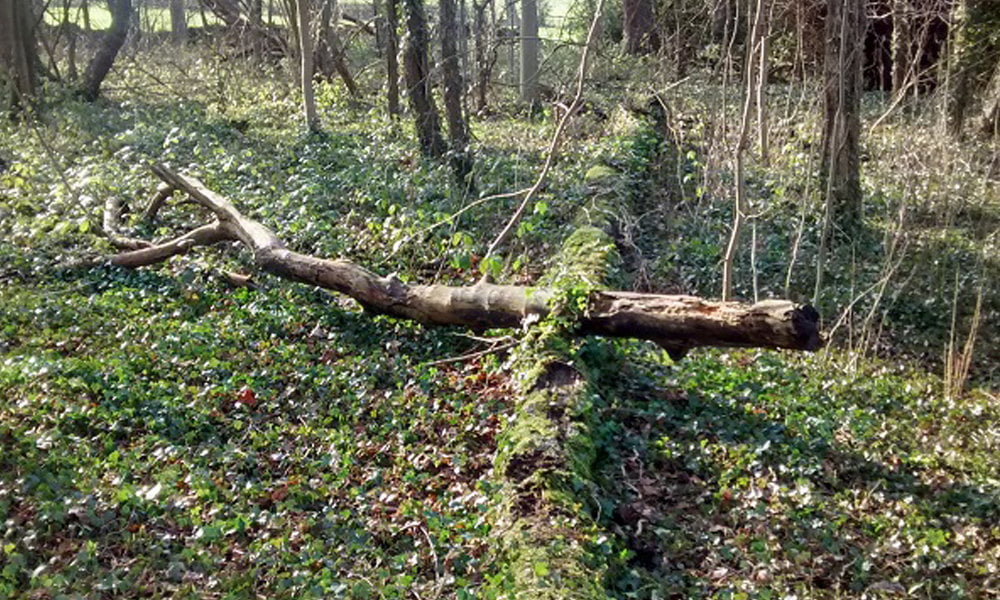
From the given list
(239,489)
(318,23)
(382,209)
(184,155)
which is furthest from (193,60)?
(239,489)

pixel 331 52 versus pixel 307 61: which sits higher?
pixel 331 52

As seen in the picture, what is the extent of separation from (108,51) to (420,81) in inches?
345

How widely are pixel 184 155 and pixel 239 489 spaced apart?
813 cm

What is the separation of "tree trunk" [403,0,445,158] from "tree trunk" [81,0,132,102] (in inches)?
325

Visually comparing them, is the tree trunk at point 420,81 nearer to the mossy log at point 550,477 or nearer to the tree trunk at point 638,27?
the mossy log at point 550,477

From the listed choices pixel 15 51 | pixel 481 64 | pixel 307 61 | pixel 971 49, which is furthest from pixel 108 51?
pixel 971 49

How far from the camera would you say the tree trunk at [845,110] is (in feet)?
27.8

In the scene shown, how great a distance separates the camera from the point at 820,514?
5223 millimetres

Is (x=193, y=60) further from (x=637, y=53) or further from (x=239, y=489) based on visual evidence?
(x=239, y=489)

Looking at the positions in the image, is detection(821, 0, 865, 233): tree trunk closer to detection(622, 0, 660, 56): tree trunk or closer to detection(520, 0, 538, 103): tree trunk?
detection(520, 0, 538, 103): tree trunk

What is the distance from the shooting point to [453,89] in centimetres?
1085

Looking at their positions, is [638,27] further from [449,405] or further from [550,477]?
[550,477]

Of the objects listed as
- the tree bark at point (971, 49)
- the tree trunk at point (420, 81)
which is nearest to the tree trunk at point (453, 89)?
the tree trunk at point (420, 81)

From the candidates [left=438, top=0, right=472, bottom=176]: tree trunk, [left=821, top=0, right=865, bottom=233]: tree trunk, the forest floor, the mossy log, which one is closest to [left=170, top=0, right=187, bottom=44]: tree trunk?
the forest floor
